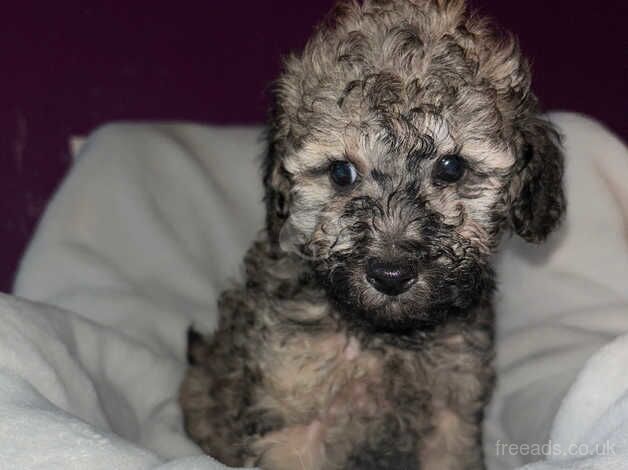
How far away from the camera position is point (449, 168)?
276 centimetres

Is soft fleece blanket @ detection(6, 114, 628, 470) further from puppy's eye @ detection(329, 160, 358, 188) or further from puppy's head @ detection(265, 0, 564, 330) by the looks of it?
puppy's eye @ detection(329, 160, 358, 188)

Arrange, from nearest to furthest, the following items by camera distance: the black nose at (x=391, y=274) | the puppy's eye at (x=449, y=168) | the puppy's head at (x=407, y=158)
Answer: the black nose at (x=391, y=274) < the puppy's head at (x=407, y=158) < the puppy's eye at (x=449, y=168)

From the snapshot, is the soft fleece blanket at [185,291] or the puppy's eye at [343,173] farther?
the soft fleece blanket at [185,291]

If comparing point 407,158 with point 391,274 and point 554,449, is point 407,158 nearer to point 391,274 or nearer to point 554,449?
point 391,274

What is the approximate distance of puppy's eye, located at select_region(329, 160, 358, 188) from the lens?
109 inches

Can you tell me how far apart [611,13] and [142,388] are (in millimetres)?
2552

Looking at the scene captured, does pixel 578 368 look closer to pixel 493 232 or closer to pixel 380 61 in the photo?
pixel 493 232

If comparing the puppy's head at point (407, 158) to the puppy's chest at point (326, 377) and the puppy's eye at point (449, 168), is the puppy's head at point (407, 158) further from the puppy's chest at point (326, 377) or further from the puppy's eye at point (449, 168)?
the puppy's chest at point (326, 377)

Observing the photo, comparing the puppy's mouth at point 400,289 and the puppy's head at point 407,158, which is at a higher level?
the puppy's head at point 407,158

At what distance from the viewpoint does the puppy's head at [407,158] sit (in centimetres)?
260

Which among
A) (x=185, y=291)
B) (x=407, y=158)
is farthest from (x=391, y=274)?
(x=185, y=291)

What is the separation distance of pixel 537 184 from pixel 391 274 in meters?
0.77

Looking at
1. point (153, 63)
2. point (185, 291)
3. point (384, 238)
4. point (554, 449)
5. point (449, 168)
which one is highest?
point (449, 168)

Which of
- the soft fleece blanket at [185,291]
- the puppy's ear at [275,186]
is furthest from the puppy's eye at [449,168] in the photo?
the soft fleece blanket at [185,291]
